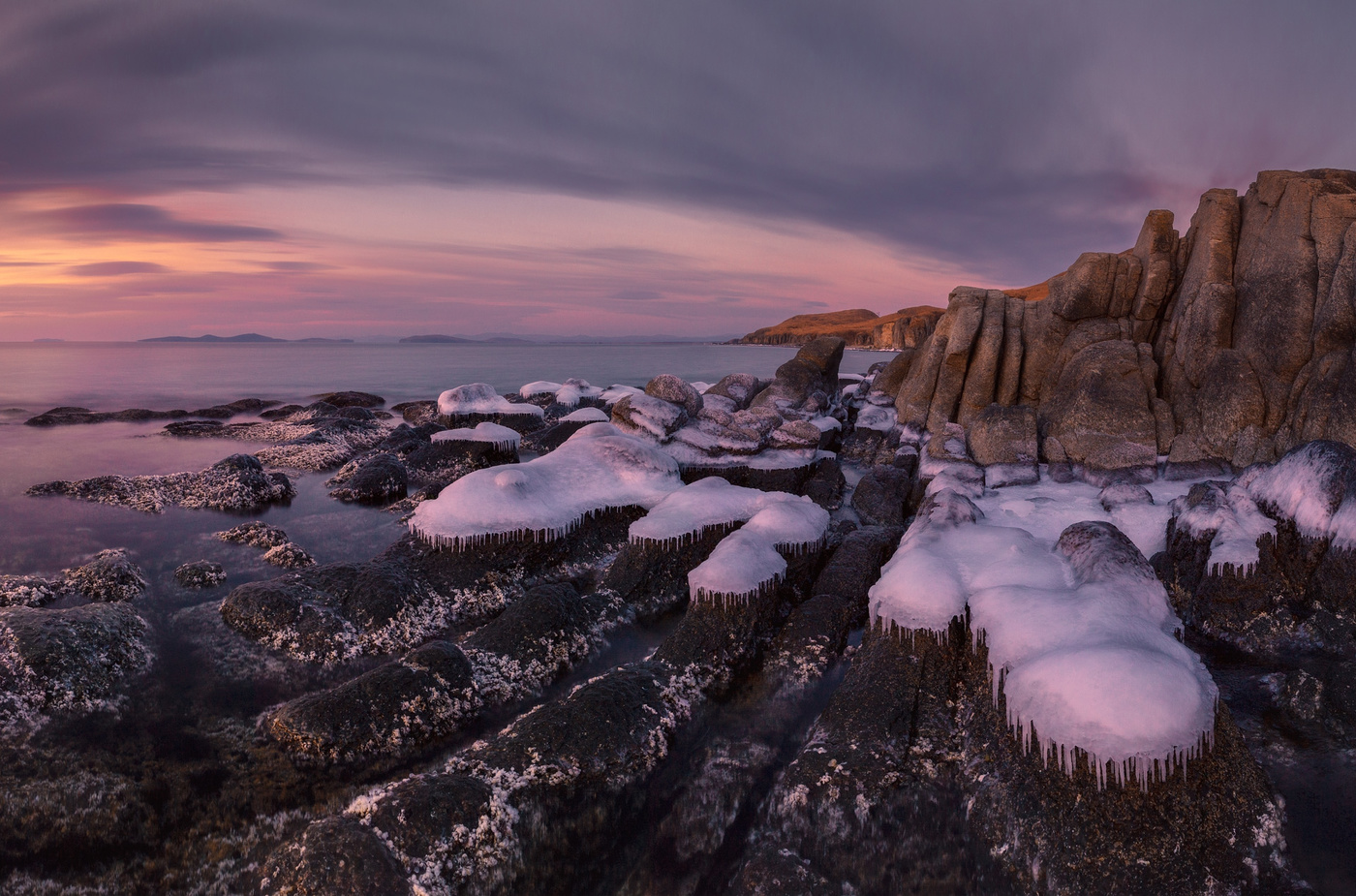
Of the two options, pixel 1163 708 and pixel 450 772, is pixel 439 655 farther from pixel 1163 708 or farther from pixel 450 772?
pixel 1163 708

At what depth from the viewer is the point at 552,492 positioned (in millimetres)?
15797

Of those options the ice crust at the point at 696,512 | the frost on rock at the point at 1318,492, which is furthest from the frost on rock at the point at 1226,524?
the ice crust at the point at 696,512

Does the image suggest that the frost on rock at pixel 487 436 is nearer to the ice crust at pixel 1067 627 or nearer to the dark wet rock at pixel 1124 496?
the ice crust at pixel 1067 627

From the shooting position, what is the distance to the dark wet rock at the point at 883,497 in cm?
1730

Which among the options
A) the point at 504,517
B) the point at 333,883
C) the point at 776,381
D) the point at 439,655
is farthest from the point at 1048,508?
the point at 776,381

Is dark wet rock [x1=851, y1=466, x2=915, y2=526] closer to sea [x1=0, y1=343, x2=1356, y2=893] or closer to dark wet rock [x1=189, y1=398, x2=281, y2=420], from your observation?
sea [x1=0, y1=343, x2=1356, y2=893]

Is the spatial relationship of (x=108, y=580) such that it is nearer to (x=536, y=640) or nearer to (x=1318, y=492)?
(x=536, y=640)

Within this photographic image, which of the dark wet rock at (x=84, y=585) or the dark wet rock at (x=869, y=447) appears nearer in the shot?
the dark wet rock at (x=84, y=585)

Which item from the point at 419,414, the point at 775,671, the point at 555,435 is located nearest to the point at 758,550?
the point at 775,671

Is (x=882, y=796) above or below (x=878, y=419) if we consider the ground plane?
below

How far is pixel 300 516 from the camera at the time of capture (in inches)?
756

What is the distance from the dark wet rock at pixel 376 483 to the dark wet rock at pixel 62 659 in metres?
10.1

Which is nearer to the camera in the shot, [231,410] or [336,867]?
[336,867]

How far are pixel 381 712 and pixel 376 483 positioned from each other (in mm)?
14436
